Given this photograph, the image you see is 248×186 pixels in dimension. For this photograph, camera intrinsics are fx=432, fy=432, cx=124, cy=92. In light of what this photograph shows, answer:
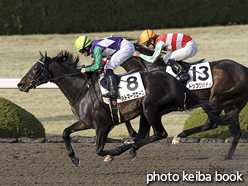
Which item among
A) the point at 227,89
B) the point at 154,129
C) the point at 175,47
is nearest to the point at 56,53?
the point at 175,47

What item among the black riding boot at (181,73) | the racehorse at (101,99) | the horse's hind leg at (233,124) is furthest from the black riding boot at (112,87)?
the horse's hind leg at (233,124)

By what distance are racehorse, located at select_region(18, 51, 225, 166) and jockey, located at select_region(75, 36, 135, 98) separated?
0.19 m

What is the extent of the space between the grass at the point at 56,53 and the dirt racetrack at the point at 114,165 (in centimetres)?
231

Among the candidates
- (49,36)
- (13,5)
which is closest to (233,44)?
(49,36)

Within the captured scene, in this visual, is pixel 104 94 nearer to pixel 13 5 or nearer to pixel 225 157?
pixel 225 157

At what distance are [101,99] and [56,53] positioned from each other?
29.5 feet

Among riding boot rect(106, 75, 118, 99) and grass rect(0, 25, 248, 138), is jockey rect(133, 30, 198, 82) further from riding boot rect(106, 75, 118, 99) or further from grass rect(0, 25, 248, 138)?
grass rect(0, 25, 248, 138)

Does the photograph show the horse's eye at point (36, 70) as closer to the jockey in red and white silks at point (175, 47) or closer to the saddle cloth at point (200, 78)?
the jockey in red and white silks at point (175, 47)

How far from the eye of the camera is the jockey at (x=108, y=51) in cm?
515

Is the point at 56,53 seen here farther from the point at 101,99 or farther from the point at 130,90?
the point at 130,90

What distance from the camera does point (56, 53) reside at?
13.9m

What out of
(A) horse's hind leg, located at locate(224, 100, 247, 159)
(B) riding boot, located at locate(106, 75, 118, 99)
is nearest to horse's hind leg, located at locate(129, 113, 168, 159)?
(B) riding boot, located at locate(106, 75, 118, 99)

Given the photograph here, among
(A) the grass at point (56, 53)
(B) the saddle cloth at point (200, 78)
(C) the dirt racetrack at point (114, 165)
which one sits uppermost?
(B) the saddle cloth at point (200, 78)

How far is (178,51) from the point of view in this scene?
6117 mm
